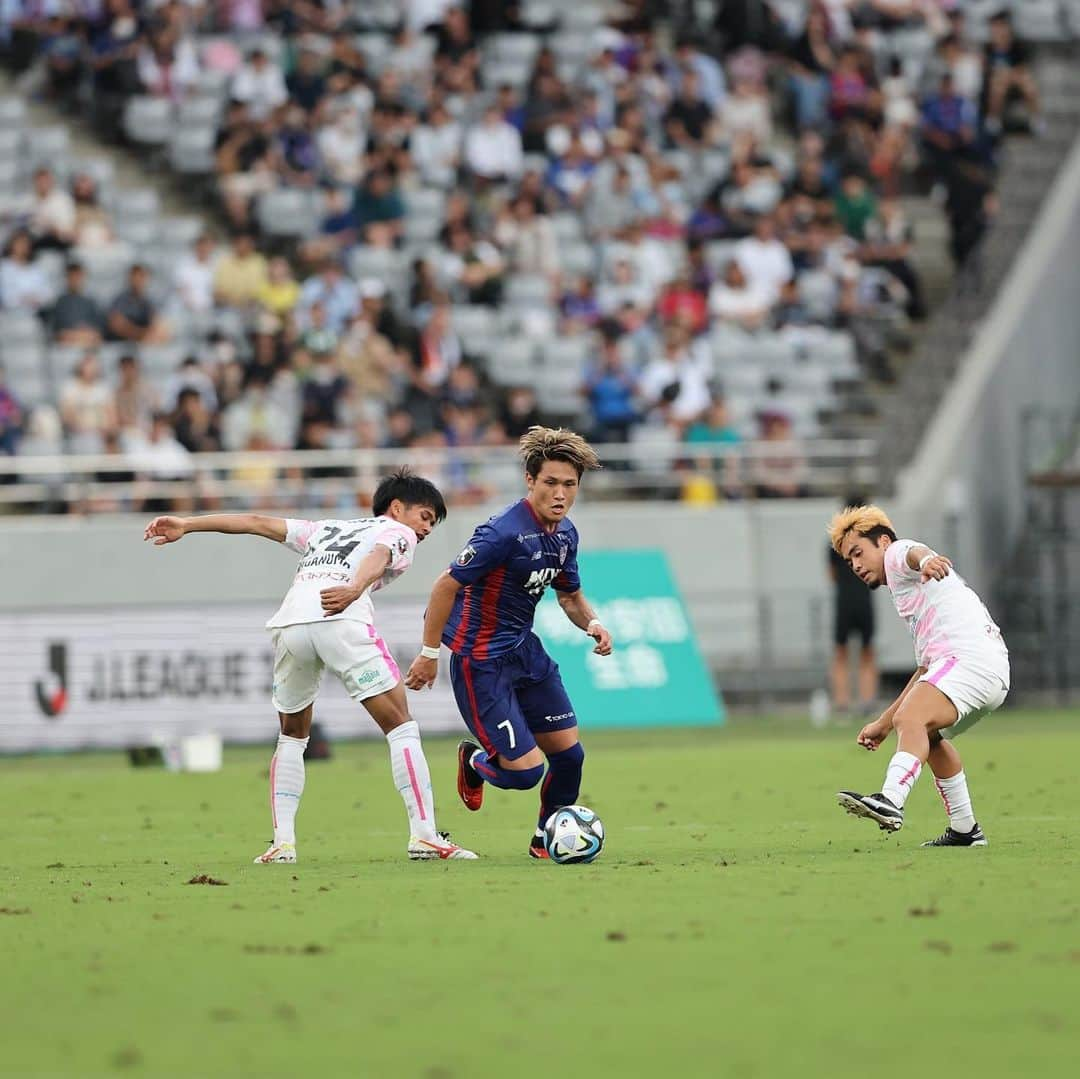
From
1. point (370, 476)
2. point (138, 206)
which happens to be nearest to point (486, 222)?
point (138, 206)

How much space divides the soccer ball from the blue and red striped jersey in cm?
93

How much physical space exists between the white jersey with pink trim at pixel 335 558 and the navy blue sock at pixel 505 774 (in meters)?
0.84

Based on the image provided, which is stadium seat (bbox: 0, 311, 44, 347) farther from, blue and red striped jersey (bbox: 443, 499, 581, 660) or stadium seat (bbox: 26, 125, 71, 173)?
blue and red striped jersey (bbox: 443, 499, 581, 660)

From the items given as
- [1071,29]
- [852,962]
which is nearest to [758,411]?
[1071,29]

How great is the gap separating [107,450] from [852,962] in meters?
17.6

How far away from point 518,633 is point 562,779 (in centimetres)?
72

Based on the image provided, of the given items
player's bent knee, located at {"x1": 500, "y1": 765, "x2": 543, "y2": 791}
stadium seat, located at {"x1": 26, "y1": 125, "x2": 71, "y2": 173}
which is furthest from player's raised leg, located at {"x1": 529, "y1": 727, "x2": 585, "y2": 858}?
stadium seat, located at {"x1": 26, "y1": 125, "x2": 71, "y2": 173}

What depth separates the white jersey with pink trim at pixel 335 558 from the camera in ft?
34.6

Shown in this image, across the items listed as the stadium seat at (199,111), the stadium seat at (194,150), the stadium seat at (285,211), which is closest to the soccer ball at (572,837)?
the stadium seat at (285,211)

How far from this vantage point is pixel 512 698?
1063 centimetres

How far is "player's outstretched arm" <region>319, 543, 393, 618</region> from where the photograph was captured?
10.3 meters

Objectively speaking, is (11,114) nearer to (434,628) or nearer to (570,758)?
(434,628)

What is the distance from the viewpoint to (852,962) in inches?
263

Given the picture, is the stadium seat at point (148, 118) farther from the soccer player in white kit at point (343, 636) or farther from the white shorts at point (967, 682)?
the white shorts at point (967, 682)
